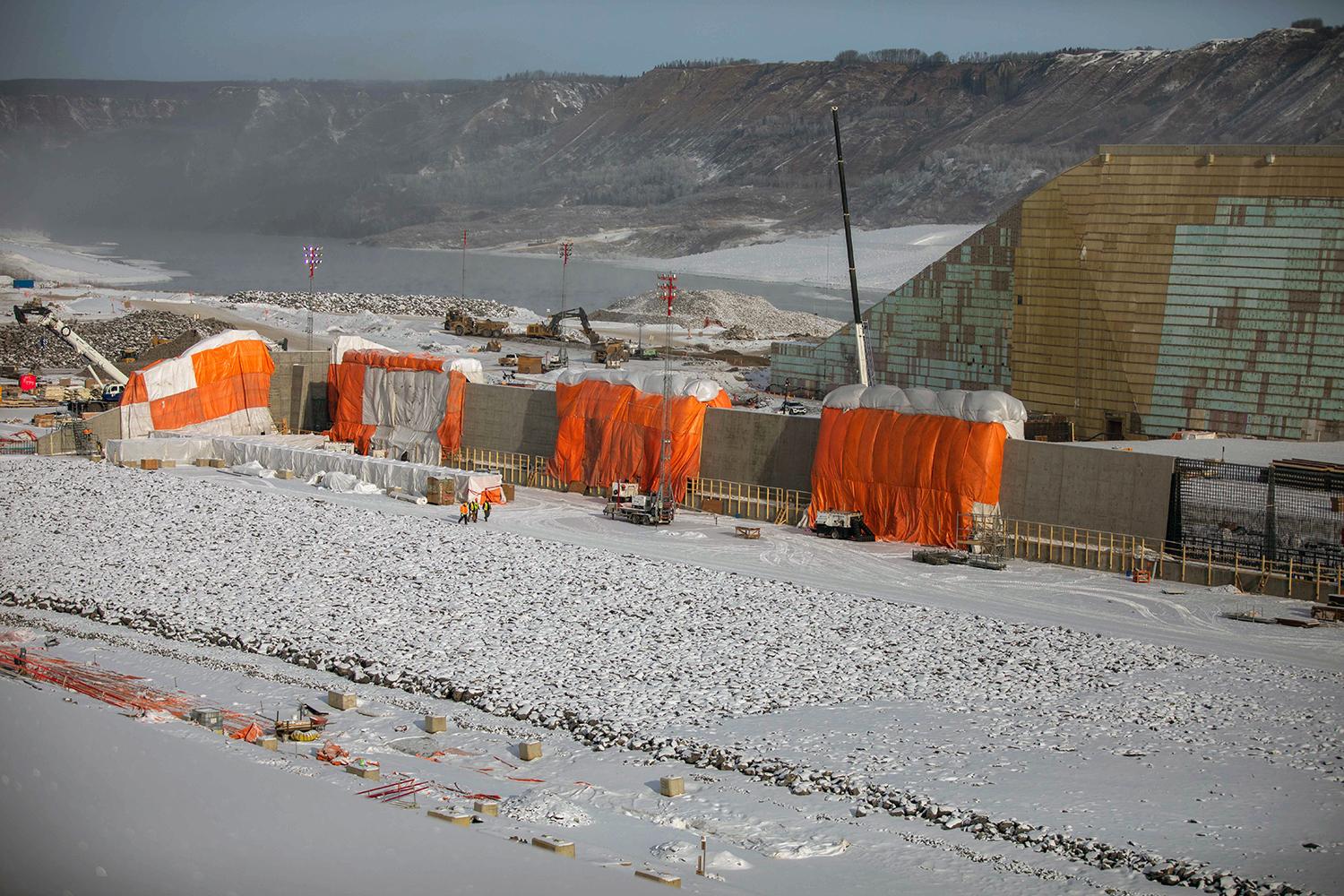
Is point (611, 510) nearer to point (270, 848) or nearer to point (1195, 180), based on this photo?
point (1195, 180)

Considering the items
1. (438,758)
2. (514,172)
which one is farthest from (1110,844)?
(514,172)

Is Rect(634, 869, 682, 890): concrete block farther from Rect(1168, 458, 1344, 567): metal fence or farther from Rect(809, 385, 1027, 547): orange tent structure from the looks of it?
Rect(1168, 458, 1344, 567): metal fence

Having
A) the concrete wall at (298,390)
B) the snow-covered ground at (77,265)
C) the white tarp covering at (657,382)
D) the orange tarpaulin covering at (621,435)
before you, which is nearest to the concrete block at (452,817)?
the orange tarpaulin covering at (621,435)

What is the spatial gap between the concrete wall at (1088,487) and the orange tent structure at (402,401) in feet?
45.7

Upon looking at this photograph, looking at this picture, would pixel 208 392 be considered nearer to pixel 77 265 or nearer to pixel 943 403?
pixel 943 403

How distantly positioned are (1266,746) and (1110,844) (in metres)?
3.75

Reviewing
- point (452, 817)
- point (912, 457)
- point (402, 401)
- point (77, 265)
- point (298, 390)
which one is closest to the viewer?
point (452, 817)

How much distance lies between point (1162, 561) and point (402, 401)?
18704 mm

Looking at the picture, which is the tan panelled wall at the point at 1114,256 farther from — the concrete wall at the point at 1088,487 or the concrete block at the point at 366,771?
the concrete block at the point at 366,771

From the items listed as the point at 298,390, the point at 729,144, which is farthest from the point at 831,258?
the point at 298,390

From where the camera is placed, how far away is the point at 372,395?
115 ft

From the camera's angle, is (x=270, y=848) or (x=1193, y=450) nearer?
(x=270, y=848)

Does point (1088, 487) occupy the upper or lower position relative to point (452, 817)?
upper

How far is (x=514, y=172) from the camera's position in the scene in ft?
611
